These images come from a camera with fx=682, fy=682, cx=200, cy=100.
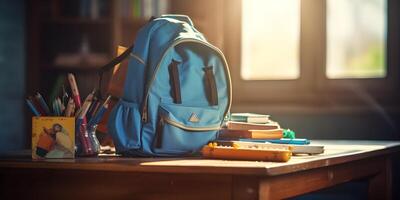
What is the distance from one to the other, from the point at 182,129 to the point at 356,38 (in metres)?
2.19

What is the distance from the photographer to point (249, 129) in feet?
6.33

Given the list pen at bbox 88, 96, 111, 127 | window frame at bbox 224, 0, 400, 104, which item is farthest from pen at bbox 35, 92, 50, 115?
window frame at bbox 224, 0, 400, 104

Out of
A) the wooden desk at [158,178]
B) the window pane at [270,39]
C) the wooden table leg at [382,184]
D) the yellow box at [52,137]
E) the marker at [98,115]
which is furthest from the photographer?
the window pane at [270,39]

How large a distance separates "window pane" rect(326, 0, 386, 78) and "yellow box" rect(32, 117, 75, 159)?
2.29 m

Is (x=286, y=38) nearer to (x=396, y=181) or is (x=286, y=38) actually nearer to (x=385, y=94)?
(x=385, y=94)

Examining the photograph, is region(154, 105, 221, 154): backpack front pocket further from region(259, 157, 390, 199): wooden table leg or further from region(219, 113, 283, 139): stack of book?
region(259, 157, 390, 199): wooden table leg

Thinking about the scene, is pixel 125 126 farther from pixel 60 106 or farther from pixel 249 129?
pixel 249 129

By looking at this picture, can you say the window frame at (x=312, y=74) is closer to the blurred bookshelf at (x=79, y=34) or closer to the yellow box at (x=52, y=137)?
the blurred bookshelf at (x=79, y=34)

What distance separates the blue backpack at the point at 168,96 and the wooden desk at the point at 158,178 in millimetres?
96

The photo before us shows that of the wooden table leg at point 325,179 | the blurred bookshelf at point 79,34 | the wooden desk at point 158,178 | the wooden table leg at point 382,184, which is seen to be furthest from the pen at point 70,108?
the blurred bookshelf at point 79,34

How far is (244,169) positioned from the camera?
4.39 ft

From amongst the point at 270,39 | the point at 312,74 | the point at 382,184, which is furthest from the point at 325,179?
the point at 270,39

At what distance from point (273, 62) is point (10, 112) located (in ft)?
5.09

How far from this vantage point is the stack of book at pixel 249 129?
6.15 ft
